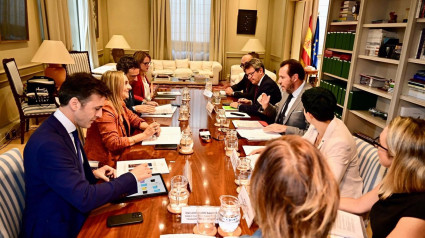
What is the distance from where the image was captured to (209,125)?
7.64 feet

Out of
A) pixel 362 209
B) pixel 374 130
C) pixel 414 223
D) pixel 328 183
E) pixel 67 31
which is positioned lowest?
pixel 374 130

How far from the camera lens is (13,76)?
3377 millimetres

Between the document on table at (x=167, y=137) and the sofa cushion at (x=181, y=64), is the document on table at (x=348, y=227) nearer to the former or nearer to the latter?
the document on table at (x=167, y=137)

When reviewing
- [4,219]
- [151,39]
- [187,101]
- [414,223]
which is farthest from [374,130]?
[151,39]

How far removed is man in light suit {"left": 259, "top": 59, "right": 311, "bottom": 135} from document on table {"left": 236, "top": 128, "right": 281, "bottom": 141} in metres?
0.05

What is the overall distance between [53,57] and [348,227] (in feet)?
13.0

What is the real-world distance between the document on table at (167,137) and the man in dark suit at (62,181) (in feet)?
1.87

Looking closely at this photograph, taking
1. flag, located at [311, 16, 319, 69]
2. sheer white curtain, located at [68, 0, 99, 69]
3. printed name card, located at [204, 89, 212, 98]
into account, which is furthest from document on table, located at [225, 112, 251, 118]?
sheer white curtain, located at [68, 0, 99, 69]

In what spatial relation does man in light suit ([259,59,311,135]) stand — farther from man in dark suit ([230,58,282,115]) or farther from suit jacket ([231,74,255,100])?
suit jacket ([231,74,255,100])

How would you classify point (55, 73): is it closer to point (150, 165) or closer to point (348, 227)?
point (150, 165)

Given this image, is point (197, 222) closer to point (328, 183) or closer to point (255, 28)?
point (328, 183)

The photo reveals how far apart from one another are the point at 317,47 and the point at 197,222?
19.3 ft

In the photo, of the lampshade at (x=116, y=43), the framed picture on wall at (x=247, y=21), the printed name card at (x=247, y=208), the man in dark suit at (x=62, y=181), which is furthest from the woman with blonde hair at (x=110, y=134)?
the framed picture on wall at (x=247, y=21)

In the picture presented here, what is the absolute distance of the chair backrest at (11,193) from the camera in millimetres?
1194
